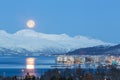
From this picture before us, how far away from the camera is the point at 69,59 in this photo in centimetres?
18525

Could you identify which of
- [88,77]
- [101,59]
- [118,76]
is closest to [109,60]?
[101,59]

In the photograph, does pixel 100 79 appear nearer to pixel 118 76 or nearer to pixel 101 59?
pixel 118 76

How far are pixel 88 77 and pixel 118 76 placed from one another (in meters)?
16.2

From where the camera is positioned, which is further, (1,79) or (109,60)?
(109,60)

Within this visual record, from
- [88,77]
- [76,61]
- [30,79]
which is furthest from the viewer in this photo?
[76,61]

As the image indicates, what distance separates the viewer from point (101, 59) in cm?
18338

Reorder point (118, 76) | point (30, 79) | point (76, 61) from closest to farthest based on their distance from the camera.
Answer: point (30, 79), point (118, 76), point (76, 61)

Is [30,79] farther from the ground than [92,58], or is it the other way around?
[92,58]

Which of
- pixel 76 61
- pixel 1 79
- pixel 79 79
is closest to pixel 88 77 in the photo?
pixel 79 79

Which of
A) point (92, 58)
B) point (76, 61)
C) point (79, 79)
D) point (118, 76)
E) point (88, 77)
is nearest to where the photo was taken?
point (88, 77)

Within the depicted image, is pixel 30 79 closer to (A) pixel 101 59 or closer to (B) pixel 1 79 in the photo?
(B) pixel 1 79

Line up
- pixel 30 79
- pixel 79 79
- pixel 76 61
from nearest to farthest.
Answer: pixel 30 79 < pixel 79 79 < pixel 76 61

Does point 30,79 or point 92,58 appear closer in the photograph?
point 30,79

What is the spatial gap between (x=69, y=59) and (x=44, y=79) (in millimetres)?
108515
